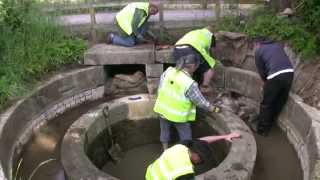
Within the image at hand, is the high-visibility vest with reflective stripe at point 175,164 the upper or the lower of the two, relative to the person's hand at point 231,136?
upper

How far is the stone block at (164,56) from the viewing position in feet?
26.9

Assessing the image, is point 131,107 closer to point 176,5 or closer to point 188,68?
point 188,68

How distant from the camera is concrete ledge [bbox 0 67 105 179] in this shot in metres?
6.44

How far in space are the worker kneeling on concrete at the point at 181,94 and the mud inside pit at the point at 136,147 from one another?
0.95 metres

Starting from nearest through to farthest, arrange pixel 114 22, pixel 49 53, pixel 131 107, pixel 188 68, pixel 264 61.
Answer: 1. pixel 188 68
2. pixel 264 61
3. pixel 131 107
4. pixel 49 53
5. pixel 114 22

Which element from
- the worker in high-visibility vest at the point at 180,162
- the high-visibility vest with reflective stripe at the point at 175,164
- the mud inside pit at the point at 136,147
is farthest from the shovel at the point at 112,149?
the high-visibility vest with reflective stripe at the point at 175,164

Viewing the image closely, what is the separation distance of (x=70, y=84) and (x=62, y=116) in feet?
2.12

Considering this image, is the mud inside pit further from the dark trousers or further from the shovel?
the dark trousers

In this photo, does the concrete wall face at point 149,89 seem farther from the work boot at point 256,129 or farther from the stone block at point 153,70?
the work boot at point 256,129

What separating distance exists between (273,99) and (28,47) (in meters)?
4.50

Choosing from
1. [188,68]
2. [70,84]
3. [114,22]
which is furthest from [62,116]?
[188,68]

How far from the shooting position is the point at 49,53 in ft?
26.7

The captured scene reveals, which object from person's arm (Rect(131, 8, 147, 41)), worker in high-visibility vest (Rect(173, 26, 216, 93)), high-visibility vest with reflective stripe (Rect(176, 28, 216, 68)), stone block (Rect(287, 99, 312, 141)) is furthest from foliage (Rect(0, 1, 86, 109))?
stone block (Rect(287, 99, 312, 141))

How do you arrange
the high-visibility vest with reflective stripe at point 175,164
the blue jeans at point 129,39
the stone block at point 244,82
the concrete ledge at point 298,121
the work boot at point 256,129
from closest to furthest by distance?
the high-visibility vest with reflective stripe at point 175,164, the concrete ledge at point 298,121, the work boot at point 256,129, the stone block at point 244,82, the blue jeans at point 129,39
